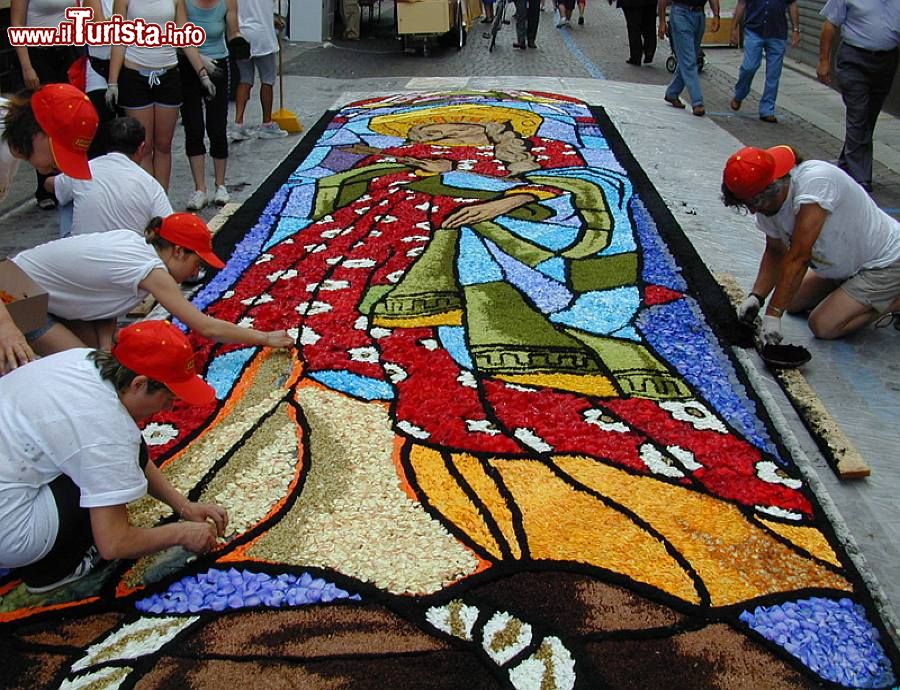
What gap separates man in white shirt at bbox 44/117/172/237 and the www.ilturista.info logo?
4.21 feet

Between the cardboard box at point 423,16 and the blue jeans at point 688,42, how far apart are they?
14.0ft

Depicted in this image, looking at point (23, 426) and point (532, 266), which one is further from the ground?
point (23, 426)

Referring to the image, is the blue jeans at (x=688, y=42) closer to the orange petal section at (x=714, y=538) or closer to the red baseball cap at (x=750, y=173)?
the red baseball cap at (x=750, y=173)

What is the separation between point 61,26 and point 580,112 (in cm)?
463

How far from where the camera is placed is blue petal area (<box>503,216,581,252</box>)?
486 cm

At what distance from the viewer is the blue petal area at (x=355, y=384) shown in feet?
10.9

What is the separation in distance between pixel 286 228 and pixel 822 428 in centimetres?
326

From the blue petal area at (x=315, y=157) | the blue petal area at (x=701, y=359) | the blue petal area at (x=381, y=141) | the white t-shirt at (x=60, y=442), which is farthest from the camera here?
the blue petal area at (x=381, y=141)

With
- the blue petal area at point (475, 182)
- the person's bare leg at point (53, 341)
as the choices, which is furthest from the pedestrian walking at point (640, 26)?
the person's bare leg at point (53, 341)

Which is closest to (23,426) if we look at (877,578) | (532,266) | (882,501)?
(877,578)

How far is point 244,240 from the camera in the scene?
4914 millimetres

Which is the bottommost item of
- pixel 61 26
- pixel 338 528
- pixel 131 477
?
pixel 338 528

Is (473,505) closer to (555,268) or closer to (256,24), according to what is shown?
(555,268)

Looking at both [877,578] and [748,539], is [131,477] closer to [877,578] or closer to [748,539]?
[748,539]
